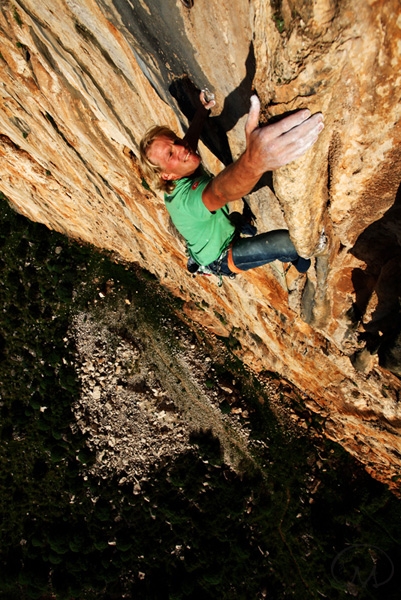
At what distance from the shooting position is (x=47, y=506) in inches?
518

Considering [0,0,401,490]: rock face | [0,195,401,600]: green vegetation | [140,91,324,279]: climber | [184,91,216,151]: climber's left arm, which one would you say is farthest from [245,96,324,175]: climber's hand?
[0,195,401,600]: green vegetation

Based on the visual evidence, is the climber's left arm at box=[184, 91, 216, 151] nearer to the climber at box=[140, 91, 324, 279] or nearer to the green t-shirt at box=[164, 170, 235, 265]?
the climber at box=[140, 91, 324, 279]

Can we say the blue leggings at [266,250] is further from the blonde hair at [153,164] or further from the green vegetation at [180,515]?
the green vegetation at [180,515]

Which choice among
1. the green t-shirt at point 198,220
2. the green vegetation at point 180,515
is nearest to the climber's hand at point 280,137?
the green t-shirt at point 198,220

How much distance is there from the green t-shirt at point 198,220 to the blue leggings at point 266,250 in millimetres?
261

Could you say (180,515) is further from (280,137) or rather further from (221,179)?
(280,137)

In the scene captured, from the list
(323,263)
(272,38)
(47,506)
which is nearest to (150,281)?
(47,506)

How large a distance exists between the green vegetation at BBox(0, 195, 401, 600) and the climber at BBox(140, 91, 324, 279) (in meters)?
8.25

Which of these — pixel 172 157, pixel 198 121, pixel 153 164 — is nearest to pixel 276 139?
pixel 172 157

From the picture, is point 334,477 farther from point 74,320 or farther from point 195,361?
point 74,320

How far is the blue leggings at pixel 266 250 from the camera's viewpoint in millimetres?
4844

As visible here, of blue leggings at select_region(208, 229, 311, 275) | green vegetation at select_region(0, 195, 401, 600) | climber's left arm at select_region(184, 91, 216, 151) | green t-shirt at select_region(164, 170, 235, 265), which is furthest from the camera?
green vegetation at select_region(0, 195, 401, 600)

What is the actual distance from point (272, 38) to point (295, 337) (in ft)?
21.8

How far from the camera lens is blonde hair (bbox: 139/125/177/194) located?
13.3 ft
